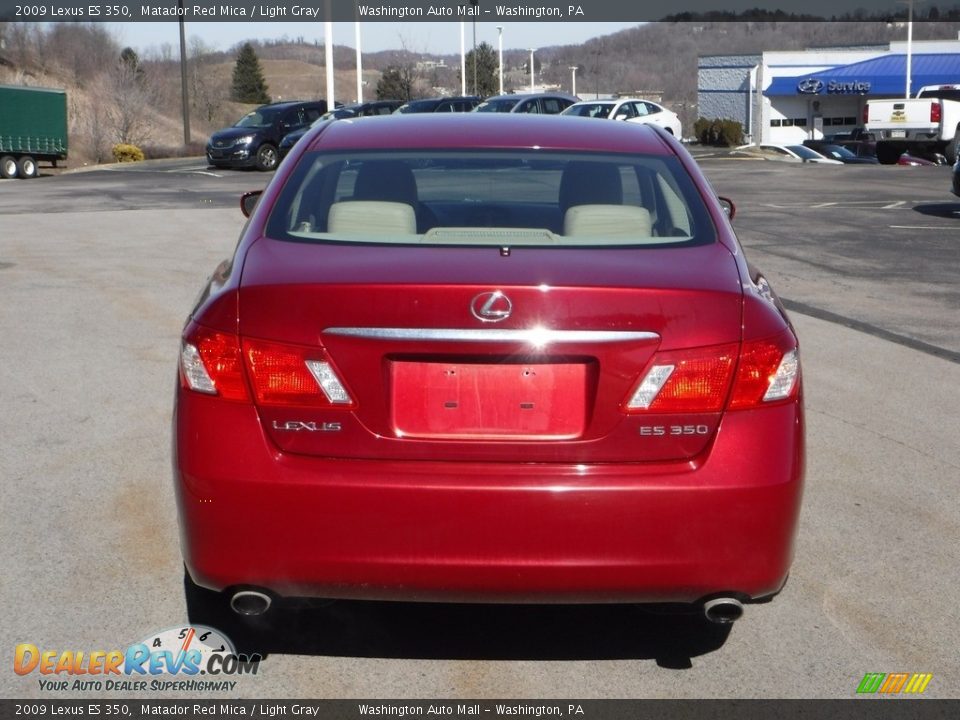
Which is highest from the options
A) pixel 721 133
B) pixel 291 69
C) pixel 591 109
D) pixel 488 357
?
pixel 291 69

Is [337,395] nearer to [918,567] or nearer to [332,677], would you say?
[332,677]

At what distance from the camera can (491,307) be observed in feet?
10.5

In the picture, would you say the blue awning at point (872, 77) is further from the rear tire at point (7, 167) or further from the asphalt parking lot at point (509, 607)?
the asphalt parking lot at point (509, 607)

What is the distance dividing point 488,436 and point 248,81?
10759 cm

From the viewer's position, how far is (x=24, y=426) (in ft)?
20.7

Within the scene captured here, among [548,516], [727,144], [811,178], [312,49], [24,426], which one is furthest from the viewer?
[312,49]

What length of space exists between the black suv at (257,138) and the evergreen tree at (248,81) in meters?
74.9

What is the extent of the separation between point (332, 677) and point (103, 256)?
10.2m

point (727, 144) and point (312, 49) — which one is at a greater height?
point (312, 49)

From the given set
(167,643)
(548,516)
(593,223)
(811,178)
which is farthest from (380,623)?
(811,178)

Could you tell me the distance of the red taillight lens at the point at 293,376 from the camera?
324 cm

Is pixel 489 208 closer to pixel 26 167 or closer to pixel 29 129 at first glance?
pixel 26 167

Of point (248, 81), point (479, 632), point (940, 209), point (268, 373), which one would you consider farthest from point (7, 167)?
point (248, 81)
